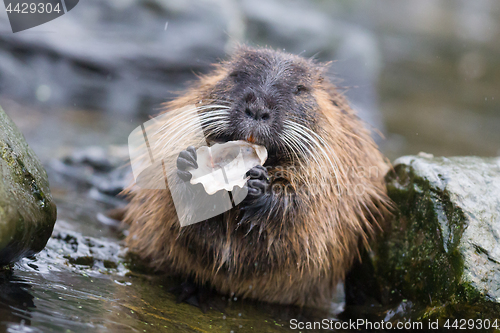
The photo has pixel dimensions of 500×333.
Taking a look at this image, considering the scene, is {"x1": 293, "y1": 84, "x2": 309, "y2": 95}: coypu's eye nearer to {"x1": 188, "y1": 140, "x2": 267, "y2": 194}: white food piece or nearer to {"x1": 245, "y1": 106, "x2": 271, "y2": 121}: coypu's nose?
{"x1": 245, "y1": 106, "x2": 271, "y2": 121}: coypu's nose

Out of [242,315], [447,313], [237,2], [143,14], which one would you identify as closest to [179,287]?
[242,315]

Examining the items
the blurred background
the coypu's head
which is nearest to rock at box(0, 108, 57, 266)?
the coypu's head

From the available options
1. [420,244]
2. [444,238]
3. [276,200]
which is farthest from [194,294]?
[444,238]

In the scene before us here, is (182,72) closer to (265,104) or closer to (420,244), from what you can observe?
(265,104)

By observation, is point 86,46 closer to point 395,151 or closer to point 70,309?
point 395,151

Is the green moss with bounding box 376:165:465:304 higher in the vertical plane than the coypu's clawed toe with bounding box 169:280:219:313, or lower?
higher

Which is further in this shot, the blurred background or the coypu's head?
the blurred background

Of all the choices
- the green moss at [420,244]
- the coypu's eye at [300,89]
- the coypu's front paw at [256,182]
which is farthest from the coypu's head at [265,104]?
the green moss at [420,244]
